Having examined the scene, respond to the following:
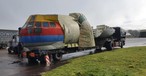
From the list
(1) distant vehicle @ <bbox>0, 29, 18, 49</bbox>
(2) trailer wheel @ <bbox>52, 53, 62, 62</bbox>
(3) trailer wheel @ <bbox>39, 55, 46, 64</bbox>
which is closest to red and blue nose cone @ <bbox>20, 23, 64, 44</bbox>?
(3) trailer wheel @ <bbox>39, 55, 46, 64</bbox>

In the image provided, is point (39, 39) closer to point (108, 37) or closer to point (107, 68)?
point (107, 68)

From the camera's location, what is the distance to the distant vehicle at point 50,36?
18.6 metres

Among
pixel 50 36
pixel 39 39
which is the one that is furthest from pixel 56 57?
pixel 39 39

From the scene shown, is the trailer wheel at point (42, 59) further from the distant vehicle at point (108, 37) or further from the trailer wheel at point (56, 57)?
the distant vehicle at point (108, 37)

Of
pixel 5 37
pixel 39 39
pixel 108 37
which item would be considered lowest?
pixel 108 37

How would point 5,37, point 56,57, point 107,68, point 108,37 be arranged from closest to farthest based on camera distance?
1. point 107,68
2. point 56,57
3. point 108,37
4. point 5,37

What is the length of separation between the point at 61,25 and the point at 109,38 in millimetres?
11546

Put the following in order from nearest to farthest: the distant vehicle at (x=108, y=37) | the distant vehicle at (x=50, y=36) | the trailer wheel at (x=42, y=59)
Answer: the distant vehicle at (x=50, y=36), the trailer wheel at (x=42, y=59), the distant vehicle at (x=108, y=37)

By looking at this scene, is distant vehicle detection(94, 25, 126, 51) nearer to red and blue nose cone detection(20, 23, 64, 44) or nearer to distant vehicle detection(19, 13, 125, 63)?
distant vehicle detection(19, 13, 125, 63)

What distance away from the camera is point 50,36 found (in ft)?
62.3

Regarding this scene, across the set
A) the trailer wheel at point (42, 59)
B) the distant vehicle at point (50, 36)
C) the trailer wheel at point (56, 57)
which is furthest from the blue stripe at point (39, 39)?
the trailer wheel at point (56, 57)

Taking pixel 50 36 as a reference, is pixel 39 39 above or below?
below

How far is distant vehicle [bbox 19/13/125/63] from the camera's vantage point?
1861cm

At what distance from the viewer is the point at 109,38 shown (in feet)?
99.8
